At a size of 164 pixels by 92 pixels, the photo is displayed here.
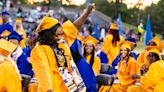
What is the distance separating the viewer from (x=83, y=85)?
632 centimetres

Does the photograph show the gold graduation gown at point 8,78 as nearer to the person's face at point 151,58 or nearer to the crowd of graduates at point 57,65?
the crowd of graduates at point 57,65

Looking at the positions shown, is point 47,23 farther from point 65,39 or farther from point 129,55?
point 129,55

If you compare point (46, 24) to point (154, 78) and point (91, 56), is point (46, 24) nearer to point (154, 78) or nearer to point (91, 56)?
point (154, 78)

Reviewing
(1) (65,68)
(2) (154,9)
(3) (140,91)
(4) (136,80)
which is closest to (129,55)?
(4) (136,80)

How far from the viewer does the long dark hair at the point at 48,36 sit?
20.0 ft

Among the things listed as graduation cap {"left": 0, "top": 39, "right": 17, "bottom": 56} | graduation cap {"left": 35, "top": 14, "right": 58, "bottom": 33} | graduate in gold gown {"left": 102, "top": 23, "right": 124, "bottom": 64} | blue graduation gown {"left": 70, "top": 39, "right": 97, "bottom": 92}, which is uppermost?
graduation cap {"left": 35, "top": 14, "right": 58, "bottom": 33}

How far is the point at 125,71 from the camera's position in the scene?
1002 centimetres

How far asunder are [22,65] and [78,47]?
2423mm

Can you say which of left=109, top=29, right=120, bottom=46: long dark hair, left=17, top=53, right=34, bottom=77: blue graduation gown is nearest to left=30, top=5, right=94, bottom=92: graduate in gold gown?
left=17, top=53, right=34, bottom=77: blue graduation gown

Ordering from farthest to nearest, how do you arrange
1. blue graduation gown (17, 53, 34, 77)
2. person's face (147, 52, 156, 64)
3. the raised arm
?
blue graduation gown (17, 53, 34, 77), person's face (147, 52, 156, 64), the raised arm

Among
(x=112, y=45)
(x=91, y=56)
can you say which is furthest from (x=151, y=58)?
(x=112, y=45)

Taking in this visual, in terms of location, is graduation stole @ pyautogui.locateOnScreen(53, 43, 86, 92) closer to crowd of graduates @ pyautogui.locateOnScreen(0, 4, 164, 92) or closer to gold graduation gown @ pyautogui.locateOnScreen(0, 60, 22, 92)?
crowd of graduates @ pyautogui.locateOnScreen(0, 4, 164, 92)

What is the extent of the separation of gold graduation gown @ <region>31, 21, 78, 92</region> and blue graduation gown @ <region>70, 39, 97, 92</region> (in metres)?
0.34

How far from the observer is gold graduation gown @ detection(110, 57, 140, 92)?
32.4 feet
